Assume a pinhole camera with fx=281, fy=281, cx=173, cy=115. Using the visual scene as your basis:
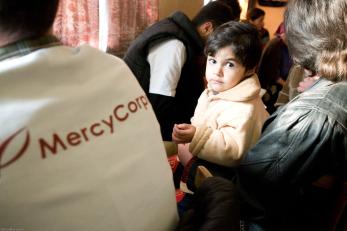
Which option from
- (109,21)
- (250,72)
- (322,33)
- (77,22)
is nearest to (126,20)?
(109,21)

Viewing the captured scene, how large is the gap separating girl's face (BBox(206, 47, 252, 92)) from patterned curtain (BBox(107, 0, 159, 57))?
123cm

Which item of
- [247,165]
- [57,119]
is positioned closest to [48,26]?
[57,119]

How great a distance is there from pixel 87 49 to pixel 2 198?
303 mm

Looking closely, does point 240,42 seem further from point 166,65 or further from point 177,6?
point 177,6

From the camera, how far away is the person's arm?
1531 millimetres

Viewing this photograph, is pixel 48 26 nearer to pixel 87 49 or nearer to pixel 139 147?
pixel 87 49

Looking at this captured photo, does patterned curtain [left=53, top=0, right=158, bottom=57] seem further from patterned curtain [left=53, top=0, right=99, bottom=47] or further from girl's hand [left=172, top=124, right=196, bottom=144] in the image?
girl's hand [left=172, top=124, right=196, bottom=144]

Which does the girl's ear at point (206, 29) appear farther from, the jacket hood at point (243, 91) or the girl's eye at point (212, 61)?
the jacket hood at point (243, 91)

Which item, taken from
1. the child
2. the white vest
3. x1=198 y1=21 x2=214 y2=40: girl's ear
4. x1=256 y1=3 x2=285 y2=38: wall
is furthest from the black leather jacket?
x1=256 y1=3 x2=285 y2=38: wall

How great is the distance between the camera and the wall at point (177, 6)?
2.83m

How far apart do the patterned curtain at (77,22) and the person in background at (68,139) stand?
141 cm

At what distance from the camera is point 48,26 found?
552mm

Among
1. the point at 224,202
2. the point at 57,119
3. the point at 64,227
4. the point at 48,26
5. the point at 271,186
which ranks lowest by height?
the point at 271,186

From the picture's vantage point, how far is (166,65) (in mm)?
1540
